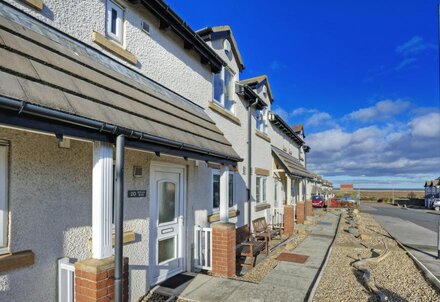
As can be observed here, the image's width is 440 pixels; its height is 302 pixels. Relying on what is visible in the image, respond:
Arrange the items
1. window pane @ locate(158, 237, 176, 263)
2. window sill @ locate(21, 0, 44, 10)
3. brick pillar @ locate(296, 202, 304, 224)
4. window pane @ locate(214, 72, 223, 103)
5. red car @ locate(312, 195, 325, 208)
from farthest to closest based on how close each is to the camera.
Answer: red car @ locate(312, 195, 325, 208) → brick pillar @ locate(296, 202, 304, 224) → window pane @ locate(214, 72, 223, 103) → window pane @ locate(158, 237, 176, 263) → window sill @ locate(21, 0, 44, 10)

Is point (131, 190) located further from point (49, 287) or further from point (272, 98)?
point (272, 98)

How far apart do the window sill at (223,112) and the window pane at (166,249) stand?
356cm

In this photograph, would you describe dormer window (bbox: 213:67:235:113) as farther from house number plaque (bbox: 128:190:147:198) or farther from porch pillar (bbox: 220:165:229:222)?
house number plaque (bbox: 128:190:147:198)

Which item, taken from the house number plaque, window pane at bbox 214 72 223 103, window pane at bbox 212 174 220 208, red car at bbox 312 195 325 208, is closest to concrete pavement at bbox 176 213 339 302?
the house number plaque

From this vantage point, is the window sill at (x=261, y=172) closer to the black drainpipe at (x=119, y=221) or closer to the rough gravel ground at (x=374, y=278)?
the rough gravel ground at (x=374, y=278)

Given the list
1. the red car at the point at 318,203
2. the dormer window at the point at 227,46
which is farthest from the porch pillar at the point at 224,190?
the red car at the point at 318,203

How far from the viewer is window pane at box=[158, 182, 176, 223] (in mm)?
5992

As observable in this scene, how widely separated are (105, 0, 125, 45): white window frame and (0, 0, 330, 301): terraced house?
18 millimetres

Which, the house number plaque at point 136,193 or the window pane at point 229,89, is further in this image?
the window pane at point 229,89

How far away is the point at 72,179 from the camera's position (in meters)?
3.89

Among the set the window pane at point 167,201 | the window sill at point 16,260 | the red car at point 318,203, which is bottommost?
the red car at point 318,203

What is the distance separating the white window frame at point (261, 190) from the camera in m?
12.0

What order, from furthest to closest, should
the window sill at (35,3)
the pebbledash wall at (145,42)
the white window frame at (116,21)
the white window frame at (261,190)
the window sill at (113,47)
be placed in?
the white window frame at (261,190) → the white window frame at (116,21) → the window sill at (113,47) → the pebbledash wall at (145,42) → the window sill at (35,3)

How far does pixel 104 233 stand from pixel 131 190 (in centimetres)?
173
